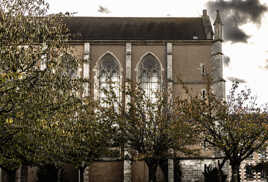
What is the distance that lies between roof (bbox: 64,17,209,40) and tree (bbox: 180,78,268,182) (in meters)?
13.5

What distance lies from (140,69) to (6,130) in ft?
65.4

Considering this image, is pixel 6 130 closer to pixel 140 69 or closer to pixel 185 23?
pixel 140 69

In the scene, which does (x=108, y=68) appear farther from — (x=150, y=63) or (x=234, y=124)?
(x=234, y=124)

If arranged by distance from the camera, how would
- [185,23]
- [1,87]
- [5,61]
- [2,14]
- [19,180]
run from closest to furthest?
[1,87] → [5,61] → [2,14] → [19,180] → [185,23]

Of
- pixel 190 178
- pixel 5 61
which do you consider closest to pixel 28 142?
pixel 5 61

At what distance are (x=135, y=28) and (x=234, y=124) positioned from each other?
18.3m

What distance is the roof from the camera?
30203mm

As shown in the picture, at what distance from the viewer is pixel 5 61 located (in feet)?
30.2

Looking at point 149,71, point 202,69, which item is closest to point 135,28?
point 149,71

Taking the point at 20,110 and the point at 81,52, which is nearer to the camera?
the point at 20,110

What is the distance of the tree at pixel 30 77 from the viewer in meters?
8.73

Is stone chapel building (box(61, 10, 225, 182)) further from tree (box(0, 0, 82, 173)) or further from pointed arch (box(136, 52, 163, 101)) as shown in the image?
tree (box(0, 0, 82, 173))

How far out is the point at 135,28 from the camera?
104 ft

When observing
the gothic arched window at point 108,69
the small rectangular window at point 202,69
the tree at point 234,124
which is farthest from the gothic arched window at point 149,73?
the tree at point 234,124
